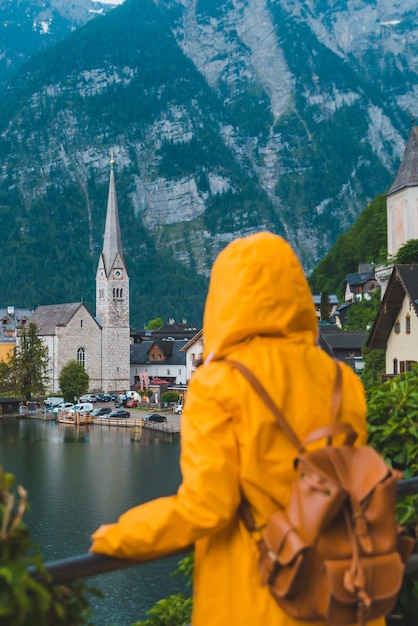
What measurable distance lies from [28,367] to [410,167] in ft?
109

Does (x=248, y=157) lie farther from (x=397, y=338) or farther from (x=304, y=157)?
(x=397, y=338)

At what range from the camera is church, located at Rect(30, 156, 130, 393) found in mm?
67938

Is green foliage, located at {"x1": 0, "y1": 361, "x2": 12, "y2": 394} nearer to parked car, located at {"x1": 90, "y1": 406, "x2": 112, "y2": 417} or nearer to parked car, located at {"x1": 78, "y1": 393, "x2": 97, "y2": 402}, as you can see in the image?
parked car, located at {"x1": 78, "y1": 393, "x2": 97, "y2": 402}

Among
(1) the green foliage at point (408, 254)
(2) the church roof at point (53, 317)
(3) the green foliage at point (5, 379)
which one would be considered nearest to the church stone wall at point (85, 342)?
(2) the church roof at point (53, 317)

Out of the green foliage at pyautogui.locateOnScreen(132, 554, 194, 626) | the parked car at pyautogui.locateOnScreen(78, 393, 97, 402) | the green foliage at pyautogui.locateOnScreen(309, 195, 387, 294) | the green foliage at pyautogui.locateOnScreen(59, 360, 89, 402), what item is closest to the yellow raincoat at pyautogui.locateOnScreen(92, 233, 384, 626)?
the green foliage at pyautogui.locateOnScreen(132, 554, 194, 626)

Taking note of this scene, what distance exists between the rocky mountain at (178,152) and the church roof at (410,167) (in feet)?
348

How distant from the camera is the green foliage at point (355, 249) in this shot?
252 ft

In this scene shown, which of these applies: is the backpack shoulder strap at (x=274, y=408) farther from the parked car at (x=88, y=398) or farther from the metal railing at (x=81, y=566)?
the parked car at (x=88, y=398)

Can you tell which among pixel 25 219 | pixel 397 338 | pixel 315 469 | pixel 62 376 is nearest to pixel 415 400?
pixel 315 469

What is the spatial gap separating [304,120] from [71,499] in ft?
563

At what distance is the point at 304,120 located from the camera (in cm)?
18738

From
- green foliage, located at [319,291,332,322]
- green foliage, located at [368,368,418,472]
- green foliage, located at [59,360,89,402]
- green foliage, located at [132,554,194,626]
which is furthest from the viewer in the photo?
green foliage, located at [319,291,332,322]

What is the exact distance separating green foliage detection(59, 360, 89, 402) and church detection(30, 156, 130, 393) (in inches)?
95.1

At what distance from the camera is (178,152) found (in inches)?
6880
